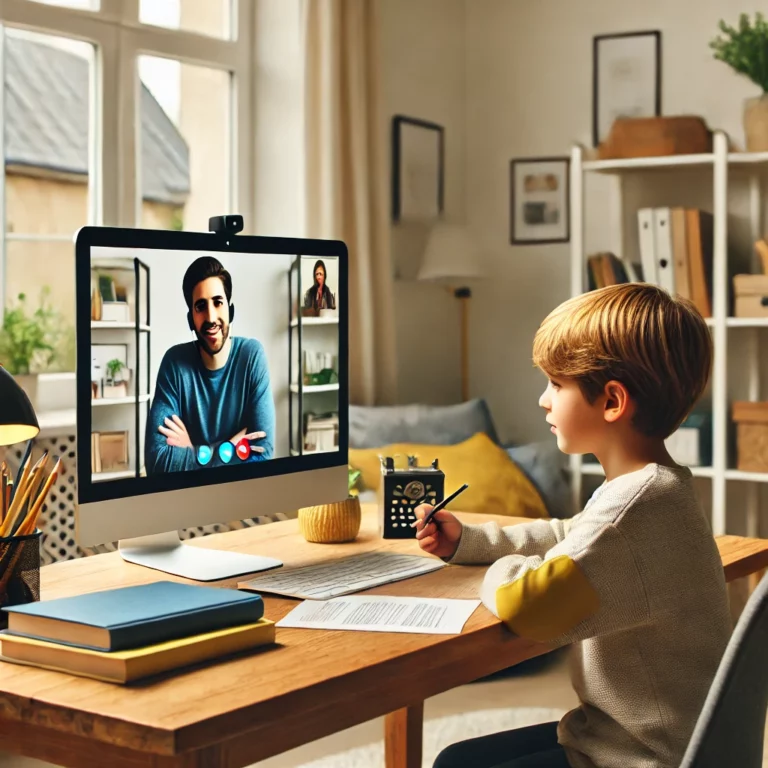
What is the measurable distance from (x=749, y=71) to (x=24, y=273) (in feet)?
7.61

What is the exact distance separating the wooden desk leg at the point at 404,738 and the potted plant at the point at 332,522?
0.36 meters

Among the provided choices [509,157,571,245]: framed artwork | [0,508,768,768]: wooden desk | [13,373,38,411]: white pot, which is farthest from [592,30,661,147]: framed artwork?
Result: [0,508,768,768]: wooden desk

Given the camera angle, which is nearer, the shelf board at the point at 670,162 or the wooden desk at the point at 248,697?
the wooden desk at the point at 248,697

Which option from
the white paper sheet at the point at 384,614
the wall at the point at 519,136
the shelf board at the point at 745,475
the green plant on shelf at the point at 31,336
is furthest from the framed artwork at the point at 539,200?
the white paper sheet at the point at 384,614

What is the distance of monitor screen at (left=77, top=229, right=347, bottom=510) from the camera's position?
151cm

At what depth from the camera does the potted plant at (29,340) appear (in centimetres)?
293

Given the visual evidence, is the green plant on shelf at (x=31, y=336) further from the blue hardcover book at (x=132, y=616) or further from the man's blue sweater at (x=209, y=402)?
the blue hardcover book at (x=132, y=616)

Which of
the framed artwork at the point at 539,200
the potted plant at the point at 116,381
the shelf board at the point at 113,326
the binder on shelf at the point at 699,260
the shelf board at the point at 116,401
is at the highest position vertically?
the framed artwork at the point at 539,200

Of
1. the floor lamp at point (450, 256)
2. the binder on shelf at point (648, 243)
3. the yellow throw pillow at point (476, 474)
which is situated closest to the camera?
the yellow throw pillow at point (476, 474)

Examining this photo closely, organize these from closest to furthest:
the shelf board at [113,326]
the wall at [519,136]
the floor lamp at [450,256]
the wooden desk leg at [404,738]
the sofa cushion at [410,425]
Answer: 1. the shelf board at [113,326]
2. the wooden desk leg at [404,738]
3. the sofa cushion at [410,425]
4. the floor lamp at [450,256]
5. the wall at [519,136]

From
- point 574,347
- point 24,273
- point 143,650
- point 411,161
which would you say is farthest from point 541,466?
point 143,650

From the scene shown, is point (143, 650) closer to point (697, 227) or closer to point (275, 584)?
point (275, 584)

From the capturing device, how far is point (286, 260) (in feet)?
5.89

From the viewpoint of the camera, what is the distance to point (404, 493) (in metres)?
1.90
